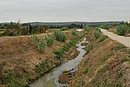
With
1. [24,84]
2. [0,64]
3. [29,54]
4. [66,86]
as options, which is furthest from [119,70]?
[29,54]

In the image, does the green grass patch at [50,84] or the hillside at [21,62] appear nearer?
the green grass patch at [50,84]

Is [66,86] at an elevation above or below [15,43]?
below

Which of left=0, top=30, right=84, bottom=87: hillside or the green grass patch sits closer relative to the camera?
the green grass patch

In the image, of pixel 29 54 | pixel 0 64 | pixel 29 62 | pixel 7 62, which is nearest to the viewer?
pixel 0 64

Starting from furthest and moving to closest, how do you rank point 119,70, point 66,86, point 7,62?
point 7,62
point 66,86
point 119,70

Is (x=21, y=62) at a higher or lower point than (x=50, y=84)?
higher

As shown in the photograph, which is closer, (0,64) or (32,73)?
(0,64)

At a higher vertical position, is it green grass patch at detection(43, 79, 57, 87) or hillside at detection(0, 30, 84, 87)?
hillside at detection(0, 30, 84, 87)

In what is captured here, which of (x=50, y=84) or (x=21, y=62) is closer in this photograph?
(x=50, y=84)

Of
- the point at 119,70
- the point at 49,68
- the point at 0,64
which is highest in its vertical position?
the point at 119,70

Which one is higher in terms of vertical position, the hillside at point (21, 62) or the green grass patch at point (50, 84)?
the hillside at point (21, 62)

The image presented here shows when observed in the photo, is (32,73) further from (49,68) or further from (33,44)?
(33,44)
